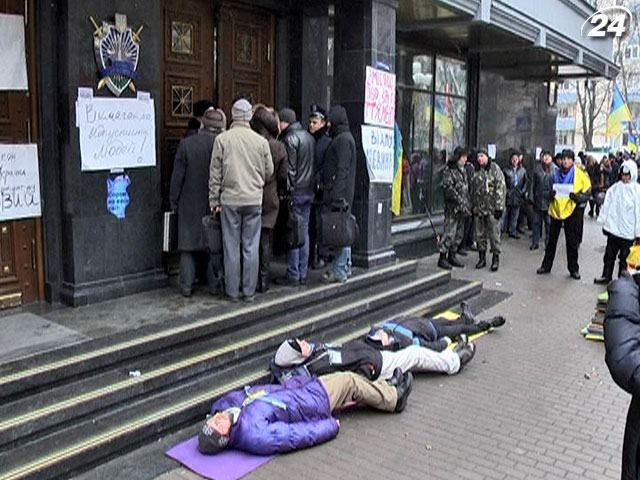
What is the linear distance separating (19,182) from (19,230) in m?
Result: 0.41

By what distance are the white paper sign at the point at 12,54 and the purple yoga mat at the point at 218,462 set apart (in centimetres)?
327

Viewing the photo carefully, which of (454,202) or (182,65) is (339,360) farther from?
(454,202)

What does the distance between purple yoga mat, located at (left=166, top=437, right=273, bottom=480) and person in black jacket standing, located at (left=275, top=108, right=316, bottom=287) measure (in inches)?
107

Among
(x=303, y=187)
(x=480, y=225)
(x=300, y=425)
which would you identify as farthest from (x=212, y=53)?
(x=480, y=225)

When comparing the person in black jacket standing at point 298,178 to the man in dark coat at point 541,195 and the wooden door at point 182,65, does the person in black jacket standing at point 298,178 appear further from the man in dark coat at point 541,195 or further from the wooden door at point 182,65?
the man in dark coat at point 541,195

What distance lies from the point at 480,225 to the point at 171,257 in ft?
19.6

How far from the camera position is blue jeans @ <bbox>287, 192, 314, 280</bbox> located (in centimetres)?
691

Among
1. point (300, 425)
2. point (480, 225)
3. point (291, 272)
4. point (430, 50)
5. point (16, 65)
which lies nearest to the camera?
point (300, 425)

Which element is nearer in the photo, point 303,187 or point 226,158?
point 226,158

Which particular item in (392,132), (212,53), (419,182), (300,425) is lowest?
(300,425)

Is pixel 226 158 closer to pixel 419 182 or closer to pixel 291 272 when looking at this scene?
pixel 291 272

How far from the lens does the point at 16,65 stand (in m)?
5.50

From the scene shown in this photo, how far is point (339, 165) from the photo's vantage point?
22.8 feet

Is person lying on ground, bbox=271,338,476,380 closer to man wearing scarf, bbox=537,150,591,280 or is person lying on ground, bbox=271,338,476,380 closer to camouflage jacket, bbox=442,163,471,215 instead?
camouflage jacket, bbox=442,163,471,215
